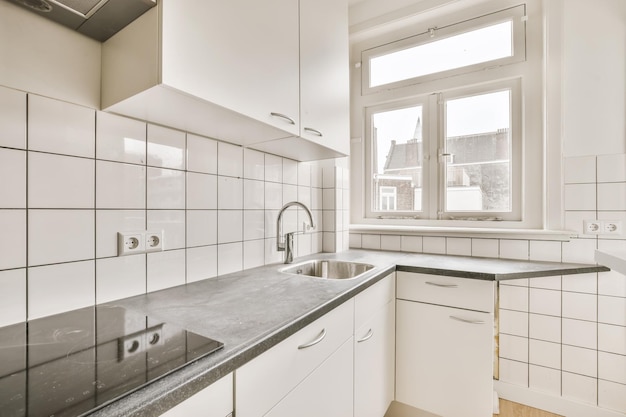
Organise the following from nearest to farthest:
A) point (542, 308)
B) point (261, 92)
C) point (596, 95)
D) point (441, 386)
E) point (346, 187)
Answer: point (261, 92) → point (441, 386) → point (596, 95) → point (542, 308) → point (346, 187)

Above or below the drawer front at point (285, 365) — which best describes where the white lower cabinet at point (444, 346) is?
below

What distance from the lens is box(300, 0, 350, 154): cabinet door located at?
1.26 metres

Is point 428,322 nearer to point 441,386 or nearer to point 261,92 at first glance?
point 441,386

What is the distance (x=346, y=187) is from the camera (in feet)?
7.10

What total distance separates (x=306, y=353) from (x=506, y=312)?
4.89 ft

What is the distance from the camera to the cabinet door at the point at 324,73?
1.26m

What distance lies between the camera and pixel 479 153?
1.90 m

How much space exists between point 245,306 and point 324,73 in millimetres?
1108

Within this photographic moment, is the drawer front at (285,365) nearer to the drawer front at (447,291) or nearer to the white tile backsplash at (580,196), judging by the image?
the drawer front at (447,291)

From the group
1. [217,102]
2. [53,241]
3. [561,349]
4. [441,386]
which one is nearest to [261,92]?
[217,102]

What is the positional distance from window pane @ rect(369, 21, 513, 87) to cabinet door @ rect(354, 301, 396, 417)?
1626mm

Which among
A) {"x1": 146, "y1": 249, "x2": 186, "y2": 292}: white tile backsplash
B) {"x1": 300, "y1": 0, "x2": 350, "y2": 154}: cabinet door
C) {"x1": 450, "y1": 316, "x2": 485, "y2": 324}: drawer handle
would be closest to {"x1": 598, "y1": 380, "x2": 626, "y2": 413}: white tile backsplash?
{"x1": 450, "y1": 316, "x2": 485, "y2": 324}: drawer handle

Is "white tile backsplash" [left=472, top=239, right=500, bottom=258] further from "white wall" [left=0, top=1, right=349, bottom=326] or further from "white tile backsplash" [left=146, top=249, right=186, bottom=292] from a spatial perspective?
"white tile backsplash" [left=146, top=249, right=186, bottom=292]

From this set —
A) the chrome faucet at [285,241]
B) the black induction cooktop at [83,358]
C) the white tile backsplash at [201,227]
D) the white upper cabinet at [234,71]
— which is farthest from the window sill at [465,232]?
the black induction cooktop at [83,358]
